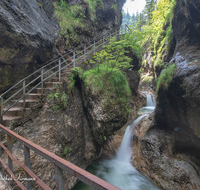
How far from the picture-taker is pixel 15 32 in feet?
15.3

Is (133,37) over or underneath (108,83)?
over

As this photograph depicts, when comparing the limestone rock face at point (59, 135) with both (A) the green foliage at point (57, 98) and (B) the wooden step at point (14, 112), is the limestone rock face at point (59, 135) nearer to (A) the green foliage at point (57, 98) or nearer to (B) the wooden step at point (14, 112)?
(A) the green foliage at point (57, 98)

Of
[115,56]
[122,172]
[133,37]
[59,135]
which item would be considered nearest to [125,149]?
[122,172]

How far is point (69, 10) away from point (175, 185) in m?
12.8

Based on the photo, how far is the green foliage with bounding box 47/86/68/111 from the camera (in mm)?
4907

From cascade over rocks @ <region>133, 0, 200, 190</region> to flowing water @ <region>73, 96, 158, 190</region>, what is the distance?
18.4 inches

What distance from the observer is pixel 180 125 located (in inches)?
287

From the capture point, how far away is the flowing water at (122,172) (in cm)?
605

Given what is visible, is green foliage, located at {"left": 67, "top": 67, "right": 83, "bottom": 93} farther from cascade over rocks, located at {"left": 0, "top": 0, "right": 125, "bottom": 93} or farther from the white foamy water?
the white foamy water

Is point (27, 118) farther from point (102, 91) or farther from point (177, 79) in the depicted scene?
point (177, 79)

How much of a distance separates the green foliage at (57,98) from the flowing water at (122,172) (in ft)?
12.3

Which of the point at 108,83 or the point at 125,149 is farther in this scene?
the point at 125,149

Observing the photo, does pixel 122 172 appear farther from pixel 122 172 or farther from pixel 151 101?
pixel 151 101

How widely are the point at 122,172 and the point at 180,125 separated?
4430mm
